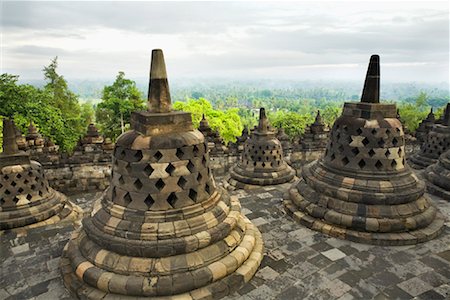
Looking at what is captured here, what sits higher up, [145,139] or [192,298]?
[145,139]

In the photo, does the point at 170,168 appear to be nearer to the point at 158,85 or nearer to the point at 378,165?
the point at 158,85

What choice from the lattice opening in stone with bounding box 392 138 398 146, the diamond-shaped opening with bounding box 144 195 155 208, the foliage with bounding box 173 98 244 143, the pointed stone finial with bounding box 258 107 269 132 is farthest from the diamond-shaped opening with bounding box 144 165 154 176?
the foliage with bounding box 173 98 244 143

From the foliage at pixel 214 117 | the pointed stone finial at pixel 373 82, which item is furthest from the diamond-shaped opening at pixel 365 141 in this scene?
the foliage at pixel 214 117

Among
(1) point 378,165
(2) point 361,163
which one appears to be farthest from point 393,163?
(2) point 361,163

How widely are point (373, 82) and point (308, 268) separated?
175 inches

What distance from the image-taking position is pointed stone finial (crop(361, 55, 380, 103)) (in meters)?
6.81

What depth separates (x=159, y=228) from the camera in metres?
4.75

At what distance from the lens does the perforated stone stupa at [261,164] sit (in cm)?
1134

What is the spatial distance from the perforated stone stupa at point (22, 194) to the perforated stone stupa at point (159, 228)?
118 inches

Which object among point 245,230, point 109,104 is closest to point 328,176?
point 245,230

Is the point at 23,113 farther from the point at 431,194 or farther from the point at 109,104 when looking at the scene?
the point at 431,194

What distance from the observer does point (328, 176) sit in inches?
287

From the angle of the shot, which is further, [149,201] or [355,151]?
[355,151]

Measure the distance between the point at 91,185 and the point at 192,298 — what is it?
32.1 ft
